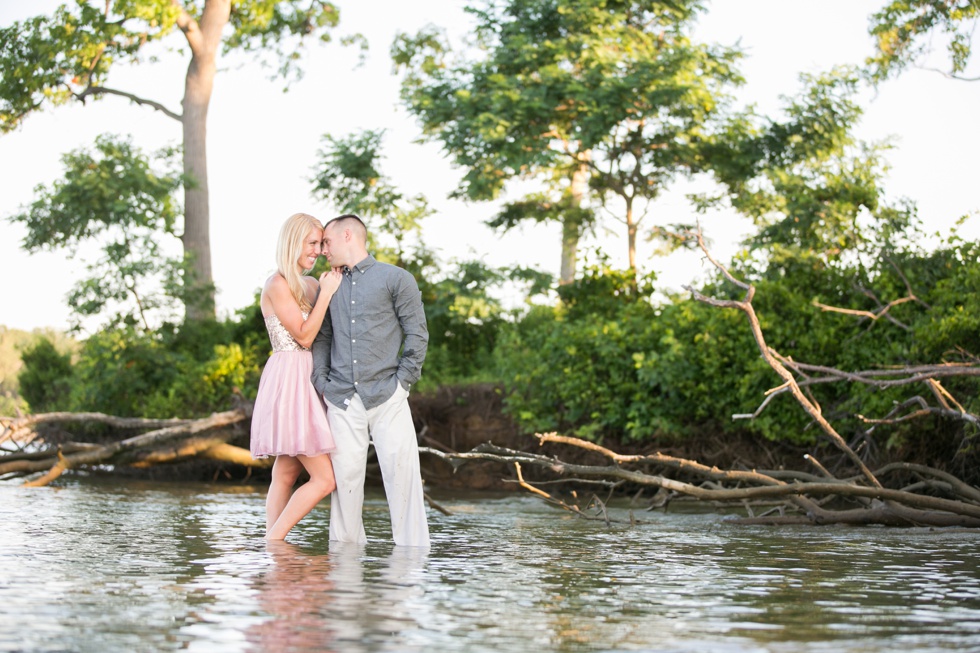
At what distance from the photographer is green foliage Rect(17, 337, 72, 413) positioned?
28.3m

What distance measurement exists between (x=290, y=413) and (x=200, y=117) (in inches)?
882

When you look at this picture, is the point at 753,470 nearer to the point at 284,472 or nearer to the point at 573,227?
the point at 284,472

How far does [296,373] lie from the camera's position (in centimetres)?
782

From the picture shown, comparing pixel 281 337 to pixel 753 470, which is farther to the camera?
pixel 753 470

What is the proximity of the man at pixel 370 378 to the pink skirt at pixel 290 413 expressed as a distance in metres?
0.10

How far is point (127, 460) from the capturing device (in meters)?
15.8

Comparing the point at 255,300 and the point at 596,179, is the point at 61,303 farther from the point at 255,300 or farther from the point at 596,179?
the point at 596,179

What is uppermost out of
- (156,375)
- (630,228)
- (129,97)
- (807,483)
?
(129,97)

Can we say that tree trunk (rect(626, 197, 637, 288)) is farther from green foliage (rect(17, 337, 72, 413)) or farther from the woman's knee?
the woman's knee

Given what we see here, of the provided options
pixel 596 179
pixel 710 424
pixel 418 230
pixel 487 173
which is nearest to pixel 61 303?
pixel 418 230

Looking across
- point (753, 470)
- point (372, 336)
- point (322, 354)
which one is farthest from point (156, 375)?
point (372, 336)

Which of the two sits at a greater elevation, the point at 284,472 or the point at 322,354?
the point at 322,354

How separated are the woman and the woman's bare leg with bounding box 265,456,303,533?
0.28 feet

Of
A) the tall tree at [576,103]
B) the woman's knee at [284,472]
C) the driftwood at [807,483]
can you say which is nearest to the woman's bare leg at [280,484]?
the woman's knee at [284,472]
